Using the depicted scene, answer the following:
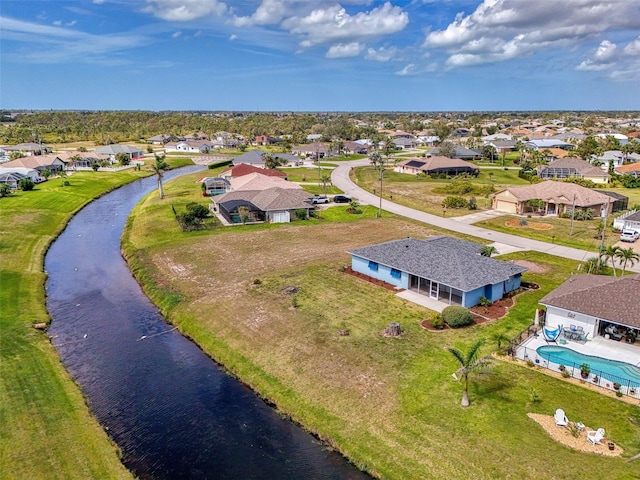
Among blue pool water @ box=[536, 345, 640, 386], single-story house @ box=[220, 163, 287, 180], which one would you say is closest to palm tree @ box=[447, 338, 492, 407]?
blue pool water @ box=[536, 345, 640, 386]

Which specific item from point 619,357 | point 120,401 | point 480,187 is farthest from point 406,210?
point 120,401

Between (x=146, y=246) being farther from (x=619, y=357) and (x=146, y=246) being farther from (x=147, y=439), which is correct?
(x=619, y=357)

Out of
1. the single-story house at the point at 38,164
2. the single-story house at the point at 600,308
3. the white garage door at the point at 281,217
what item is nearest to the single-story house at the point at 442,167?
the white garage door at the point at 281,217

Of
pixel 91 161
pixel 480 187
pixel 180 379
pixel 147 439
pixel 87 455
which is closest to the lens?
pixel 87 455

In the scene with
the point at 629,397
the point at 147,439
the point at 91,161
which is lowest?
the point at 147,439

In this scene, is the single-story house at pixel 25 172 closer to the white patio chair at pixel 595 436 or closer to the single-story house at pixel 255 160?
the single-story house at pixel 255 160

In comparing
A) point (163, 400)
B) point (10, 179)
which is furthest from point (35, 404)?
point (10, 179)

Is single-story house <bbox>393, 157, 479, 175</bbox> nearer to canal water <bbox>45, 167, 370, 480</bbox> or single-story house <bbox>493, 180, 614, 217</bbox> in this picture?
single-story house <bbox>493, 180, 614, 217</bbox>
